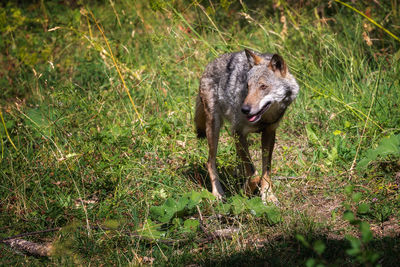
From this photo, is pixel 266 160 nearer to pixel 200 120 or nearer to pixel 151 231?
pixel 200 120

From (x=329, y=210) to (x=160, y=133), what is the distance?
8.48 feet

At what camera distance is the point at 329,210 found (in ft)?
14.0

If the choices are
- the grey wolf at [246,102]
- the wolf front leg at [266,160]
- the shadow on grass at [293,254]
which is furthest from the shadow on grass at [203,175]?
the shadow on grass at [293,254]

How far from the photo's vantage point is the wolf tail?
18.6 ft

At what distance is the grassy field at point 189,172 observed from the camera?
12.1 ft

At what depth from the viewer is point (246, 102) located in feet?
14.6

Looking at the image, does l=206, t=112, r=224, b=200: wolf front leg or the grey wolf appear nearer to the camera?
the grey wolf

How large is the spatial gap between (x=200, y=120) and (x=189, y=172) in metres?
0.72

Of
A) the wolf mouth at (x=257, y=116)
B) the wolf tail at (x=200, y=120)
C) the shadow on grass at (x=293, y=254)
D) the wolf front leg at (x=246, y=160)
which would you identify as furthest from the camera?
the wolf tail at (x=200, y=120)

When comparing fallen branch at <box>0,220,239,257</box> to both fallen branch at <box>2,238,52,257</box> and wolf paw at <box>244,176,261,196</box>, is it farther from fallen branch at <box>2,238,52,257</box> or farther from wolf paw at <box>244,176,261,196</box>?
wolf paw at <box>244,176,261,196</box>

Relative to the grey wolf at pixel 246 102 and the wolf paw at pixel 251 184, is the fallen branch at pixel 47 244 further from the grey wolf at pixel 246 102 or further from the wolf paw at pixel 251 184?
the wolf paw at pixel 251 184

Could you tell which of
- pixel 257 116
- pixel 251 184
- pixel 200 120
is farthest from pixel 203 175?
pixel 257 116

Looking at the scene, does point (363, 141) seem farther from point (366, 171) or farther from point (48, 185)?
point (48, 185)

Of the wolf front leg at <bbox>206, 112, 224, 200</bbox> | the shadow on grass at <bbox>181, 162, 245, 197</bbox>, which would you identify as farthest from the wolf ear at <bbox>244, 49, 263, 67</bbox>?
the shadow on grass at <bbox>181, 162, 245, 197</bbox>
